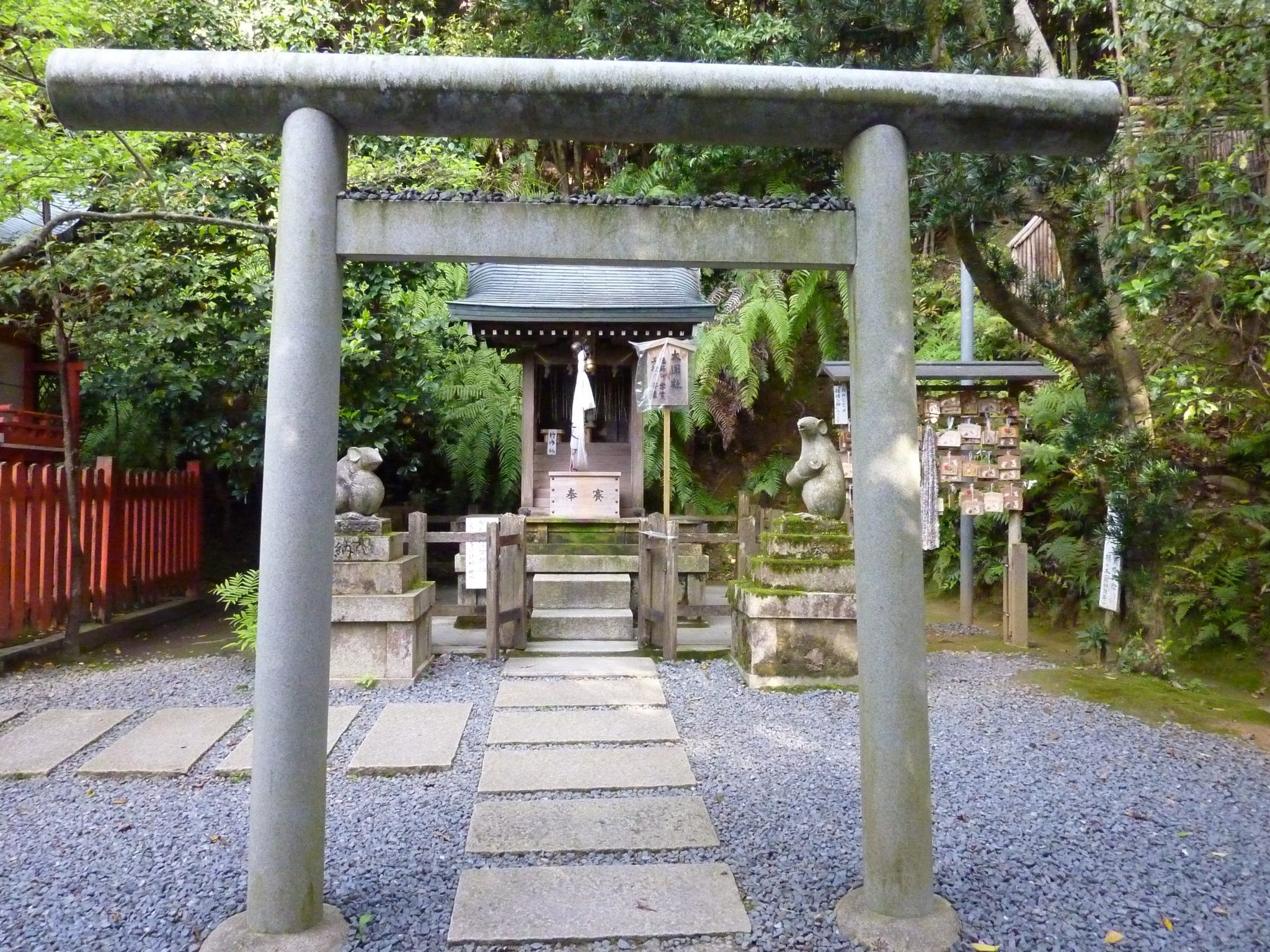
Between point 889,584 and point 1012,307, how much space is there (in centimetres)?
456

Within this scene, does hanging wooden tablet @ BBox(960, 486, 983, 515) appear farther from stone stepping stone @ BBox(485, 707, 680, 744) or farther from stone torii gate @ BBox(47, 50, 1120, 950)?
stone torii gate @ BBox(47, 50, 1120, 950)

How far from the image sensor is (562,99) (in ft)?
8.48

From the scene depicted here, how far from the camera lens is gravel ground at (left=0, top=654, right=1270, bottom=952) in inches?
103

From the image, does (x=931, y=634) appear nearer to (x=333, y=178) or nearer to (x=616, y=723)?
(x=616, y=723)

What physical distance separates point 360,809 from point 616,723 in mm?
1744

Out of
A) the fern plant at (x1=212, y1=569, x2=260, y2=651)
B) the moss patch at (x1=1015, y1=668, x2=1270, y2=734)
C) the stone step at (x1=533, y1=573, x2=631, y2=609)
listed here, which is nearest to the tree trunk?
the fern plant at (x1=212, y1=569, x2=260, y2=651)

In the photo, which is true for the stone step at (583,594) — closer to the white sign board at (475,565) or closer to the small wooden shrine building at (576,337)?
the white sign board at (475,565)

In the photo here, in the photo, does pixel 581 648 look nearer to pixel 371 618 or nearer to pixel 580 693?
pixel 580 693

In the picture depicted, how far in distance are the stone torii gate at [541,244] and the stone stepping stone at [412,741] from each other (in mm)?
1569

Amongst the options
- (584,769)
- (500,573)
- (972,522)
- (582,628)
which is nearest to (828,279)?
(972,522)

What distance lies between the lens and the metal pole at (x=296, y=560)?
7.91 feet

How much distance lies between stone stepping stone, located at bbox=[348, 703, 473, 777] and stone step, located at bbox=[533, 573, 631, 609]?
9.25ft

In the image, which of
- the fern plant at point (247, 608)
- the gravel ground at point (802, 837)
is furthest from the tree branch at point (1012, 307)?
the fern plant at point (247, 608)

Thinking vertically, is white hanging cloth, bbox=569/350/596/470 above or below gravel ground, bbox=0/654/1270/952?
above
